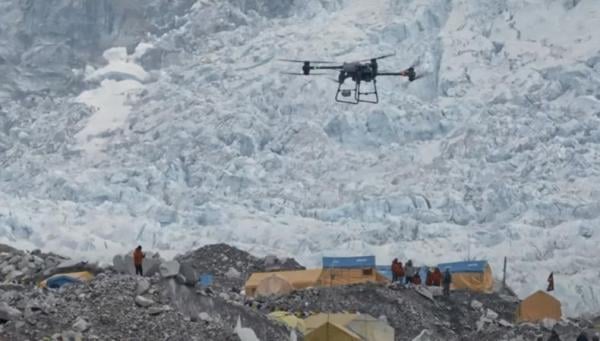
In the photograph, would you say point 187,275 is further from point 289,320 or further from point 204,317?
point 289,320

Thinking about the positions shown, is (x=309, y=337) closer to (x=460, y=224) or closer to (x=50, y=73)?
(x=460, y=224)

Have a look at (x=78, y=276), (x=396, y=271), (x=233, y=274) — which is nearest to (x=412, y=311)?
(x=396, y=271)

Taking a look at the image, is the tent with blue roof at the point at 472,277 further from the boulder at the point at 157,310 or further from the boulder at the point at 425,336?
the boulder at the point at 157,310

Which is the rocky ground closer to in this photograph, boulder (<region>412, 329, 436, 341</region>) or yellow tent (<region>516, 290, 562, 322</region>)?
boulder (<region>412, 329, 436, 341</region>)

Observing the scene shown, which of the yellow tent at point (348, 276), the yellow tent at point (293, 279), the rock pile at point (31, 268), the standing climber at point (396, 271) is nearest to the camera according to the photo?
the rock pile at point (31, 268)

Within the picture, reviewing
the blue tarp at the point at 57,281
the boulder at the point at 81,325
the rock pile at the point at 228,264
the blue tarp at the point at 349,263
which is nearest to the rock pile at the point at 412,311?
the blue tarp at the point at 57,281

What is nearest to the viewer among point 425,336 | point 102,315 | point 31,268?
point 102,315
